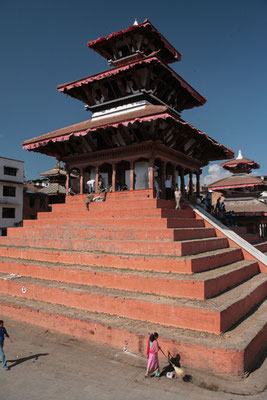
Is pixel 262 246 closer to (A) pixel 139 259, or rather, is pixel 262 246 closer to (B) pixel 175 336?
(A) pixel 139 259

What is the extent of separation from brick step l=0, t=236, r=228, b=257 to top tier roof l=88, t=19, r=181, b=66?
8.71 meters

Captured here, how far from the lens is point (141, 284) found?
285 inches

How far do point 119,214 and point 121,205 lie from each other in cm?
59

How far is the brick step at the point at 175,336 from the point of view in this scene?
17.3 ft

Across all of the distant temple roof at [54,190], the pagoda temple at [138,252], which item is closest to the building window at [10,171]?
the distant temple roof at [54,190]

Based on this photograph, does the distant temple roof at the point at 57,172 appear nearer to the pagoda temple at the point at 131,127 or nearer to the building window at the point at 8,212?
the building window at the point at 8,212

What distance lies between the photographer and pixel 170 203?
1109 centimetres

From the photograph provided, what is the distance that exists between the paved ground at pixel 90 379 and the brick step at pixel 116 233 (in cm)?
319

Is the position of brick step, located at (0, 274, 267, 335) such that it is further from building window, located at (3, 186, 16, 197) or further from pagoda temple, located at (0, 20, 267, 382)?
building window, located at (3, 186, 16, 197)

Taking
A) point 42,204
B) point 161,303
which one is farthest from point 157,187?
point 42,204

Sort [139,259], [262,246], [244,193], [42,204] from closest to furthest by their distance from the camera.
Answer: [139,259], [262,246], [244,193], [42,204]

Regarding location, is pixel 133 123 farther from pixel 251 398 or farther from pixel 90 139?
pixel 251 398

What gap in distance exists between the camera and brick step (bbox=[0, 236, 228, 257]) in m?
7.76

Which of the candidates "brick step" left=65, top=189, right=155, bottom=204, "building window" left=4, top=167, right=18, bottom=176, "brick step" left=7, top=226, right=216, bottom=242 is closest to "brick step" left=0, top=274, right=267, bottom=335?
"brick step" left=7, top=226, right=216, bottom=242
